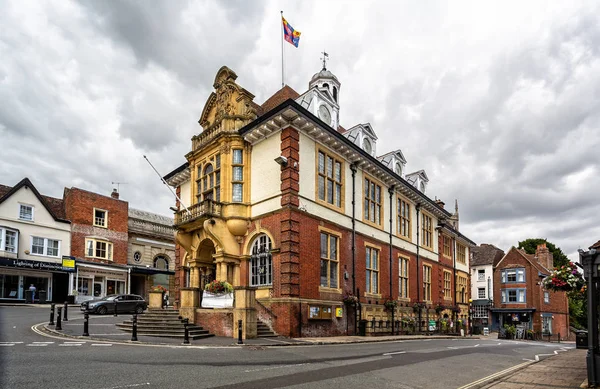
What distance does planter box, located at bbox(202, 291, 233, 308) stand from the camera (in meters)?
19.4

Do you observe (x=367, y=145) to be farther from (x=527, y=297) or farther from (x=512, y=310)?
(x=512, y=310)

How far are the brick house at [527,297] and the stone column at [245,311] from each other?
49750mm

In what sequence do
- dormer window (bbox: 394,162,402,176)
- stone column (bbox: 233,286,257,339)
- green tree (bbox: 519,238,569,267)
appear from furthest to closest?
green tree (bbox: 519,238,569,267) < dormer window (bbox: 394,162,402,176) < stone column (bbox: 233,286,257,339)

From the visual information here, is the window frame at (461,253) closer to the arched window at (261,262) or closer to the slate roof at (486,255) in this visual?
the slate roof at (486,255)

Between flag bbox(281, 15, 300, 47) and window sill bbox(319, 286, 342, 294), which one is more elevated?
flag bbox(281, 15, 300, 47)

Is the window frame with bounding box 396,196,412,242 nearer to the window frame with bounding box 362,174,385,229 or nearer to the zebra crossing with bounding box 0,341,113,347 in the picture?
the window frame with bounding box 362,174,385,229

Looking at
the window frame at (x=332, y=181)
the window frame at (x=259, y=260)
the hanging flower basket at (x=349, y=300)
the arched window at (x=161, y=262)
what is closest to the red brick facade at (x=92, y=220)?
the arched window at (x=161, y=262)

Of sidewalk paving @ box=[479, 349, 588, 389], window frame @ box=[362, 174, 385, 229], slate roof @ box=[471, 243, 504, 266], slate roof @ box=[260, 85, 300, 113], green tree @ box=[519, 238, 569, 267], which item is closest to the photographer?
sidewalk paving @ box=[479, 349, 588, 389]

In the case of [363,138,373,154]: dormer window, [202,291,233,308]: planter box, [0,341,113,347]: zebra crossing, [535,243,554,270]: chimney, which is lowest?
[0,341,113,347]: zebra crossing

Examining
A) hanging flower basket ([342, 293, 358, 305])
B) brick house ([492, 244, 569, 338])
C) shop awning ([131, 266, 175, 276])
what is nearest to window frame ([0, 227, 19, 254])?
shop awning ([131, 266, 175, 276])

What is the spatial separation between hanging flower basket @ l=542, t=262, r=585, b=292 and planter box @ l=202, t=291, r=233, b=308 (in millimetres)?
12047

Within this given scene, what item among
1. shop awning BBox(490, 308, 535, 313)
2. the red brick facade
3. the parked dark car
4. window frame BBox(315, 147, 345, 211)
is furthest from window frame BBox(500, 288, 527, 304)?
the parked dark car

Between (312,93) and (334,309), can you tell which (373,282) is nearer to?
(334,309)

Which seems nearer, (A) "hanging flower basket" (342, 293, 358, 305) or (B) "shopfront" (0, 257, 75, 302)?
(A) "hanging flower basket" (342, 293, 358, 305)
